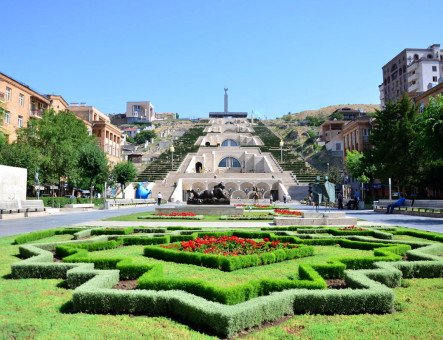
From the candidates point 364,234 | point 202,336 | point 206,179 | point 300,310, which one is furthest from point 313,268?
point 206,179

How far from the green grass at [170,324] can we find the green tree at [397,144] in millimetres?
33252

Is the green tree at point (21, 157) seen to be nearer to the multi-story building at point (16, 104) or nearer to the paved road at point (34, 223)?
the multi-story building at point (16, 104)

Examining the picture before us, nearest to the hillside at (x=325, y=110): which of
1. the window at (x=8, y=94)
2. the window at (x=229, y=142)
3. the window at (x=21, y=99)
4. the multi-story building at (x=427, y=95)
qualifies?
the window at (x=229, y=142)

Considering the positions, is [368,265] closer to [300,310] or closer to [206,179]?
[300,310]

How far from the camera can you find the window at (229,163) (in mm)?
83188

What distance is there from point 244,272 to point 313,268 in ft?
4.25

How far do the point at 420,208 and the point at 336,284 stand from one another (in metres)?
23.5

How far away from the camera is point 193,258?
8492 mm

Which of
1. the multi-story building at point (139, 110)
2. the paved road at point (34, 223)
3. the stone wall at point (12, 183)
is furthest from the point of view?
the multi-story building at point (139, 110)

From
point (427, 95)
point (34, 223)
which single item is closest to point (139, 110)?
point (427, 95)

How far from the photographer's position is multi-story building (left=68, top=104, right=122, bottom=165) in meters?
70.9

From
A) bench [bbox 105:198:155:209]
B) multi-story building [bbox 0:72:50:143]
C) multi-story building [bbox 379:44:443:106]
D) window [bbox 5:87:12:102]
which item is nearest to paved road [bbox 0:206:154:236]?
bench [bbox 105:198:155:209]

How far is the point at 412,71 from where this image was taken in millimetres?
79000

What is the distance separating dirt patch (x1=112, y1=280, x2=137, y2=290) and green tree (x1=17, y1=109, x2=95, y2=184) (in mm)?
36671
